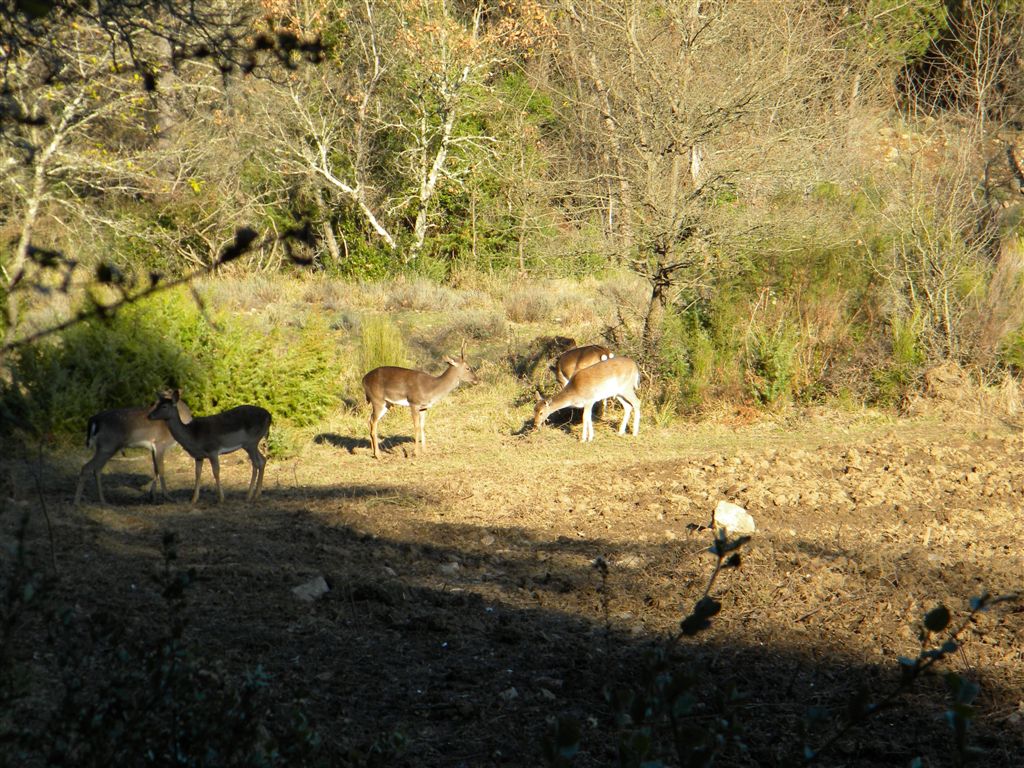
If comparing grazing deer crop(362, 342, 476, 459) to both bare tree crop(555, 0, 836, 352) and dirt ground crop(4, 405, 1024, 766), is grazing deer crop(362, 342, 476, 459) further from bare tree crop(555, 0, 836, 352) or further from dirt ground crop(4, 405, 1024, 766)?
bare tree crop(555, 0, 836, 352)

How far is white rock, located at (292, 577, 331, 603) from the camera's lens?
666 centimetres

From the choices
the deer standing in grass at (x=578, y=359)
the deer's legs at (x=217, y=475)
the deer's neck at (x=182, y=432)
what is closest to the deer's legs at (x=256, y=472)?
the deer's legs at (x=217, y=475)

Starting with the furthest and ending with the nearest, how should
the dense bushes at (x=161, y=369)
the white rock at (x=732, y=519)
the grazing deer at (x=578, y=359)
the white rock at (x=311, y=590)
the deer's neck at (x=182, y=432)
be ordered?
1. the grazing deer at (x=578, y=359)
2. the dense bushes at (x=161, y=369)
3. the deer's neck at (x=182, y=432)
4. the white rock at (x=732, y=519)
5. the white rock at (x=311, y=590)

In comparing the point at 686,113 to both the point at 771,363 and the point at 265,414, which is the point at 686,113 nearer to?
the point at 771,363

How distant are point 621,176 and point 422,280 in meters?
11.4

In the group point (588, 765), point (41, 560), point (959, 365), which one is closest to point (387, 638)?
point (588, 765)

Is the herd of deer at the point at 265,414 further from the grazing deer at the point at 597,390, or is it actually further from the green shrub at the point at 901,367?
the green shrub at the point at 901,367

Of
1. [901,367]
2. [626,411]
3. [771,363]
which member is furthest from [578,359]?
[901,367]

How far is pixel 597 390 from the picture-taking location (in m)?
15.0

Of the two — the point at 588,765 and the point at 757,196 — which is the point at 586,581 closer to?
the point at 588,765

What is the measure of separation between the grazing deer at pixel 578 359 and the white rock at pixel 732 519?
21.8ft

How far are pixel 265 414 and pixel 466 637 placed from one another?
579 cm

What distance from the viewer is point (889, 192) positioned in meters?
16.6

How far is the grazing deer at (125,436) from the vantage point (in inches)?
414
